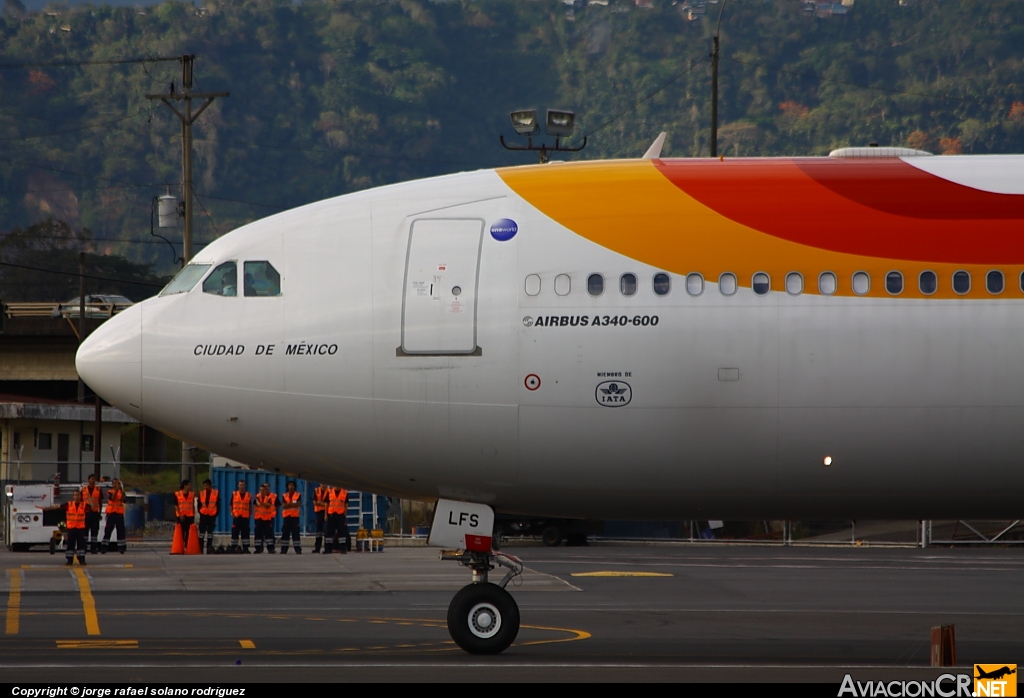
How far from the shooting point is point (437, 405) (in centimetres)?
1167

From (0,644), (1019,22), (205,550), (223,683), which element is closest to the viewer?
(223,683)

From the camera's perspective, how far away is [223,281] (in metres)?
12.1

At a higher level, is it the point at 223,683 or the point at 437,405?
the point at 437,405

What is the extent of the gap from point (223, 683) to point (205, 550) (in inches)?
825

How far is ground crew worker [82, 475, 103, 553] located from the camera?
95.3ft

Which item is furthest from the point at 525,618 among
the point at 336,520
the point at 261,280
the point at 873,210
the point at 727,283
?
the point at 336,520

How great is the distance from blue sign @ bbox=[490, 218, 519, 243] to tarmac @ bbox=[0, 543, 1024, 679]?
3.96 metres

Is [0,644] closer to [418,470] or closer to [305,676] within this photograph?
[305,676]

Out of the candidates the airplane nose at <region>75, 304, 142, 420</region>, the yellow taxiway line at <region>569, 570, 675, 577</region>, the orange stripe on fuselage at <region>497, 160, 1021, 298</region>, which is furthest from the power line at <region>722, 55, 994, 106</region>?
the airplane nose at <region>75, 304, 142, 420</region>

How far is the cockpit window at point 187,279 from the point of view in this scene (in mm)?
12156

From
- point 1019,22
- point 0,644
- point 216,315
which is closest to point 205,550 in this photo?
point 0,644

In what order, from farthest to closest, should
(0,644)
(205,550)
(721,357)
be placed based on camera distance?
(205,550) < (0,644) < (721,357)

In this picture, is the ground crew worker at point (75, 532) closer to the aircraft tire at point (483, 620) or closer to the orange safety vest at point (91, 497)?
the orange safety vest at point (91, 497)

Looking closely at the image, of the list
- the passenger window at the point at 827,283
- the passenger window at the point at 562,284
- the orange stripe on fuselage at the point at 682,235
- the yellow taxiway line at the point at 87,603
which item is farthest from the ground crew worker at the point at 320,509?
the passenger window at the point at 827,283
